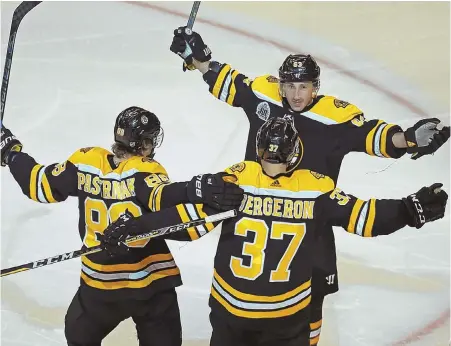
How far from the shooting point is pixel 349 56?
15.1ft

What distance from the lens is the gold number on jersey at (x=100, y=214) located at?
7.25ft

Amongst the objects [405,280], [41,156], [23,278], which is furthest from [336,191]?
[41,156]

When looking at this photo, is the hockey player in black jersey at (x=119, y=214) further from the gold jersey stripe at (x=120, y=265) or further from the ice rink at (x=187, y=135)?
the ice rink at (x=187, y=135)

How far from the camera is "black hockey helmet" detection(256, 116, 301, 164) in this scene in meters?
1.97

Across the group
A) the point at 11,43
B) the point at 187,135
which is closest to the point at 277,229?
the point at 11,43

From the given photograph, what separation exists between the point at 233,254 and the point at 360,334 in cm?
103

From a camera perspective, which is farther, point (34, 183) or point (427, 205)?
point (34, 183)

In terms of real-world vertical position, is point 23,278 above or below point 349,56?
below

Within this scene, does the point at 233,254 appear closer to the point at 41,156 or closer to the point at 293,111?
the point at 293,111

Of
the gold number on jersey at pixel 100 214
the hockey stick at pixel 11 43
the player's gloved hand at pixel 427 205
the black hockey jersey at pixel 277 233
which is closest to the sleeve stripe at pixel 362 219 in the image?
the black hockey jersey at pixel 277 233

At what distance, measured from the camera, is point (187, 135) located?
394 cm

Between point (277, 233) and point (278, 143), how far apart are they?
0.25 meters

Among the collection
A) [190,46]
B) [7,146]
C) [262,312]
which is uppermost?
[190,46]

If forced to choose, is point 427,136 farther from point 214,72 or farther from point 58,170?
point 58,170
